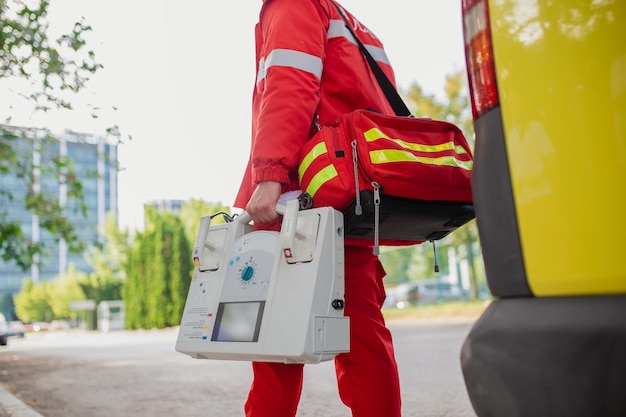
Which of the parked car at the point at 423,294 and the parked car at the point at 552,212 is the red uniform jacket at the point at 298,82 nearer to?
the parked car at the point at 552,212

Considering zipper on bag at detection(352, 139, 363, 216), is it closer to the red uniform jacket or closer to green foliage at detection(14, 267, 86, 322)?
the red uniform jacket

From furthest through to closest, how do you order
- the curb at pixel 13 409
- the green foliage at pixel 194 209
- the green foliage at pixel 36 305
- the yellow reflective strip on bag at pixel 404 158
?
the green foliage at pixel 36 305 < the green foliage at pixel 194 209 < the curb at pixel 13 409 < the yellow reflective strip on bag at pixel 404 158

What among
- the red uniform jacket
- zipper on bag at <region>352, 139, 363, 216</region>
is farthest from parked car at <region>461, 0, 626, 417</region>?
the red uniform jacket

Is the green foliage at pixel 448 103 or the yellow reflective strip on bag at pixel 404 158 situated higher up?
the green foliage at pixel 448 103

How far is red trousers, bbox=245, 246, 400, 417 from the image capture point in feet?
7.20

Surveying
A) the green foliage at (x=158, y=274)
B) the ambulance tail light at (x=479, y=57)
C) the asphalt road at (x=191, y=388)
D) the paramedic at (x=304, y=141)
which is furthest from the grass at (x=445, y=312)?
the ambulance tail light at (x=479, y=57)

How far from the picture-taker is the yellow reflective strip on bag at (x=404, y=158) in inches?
79.1

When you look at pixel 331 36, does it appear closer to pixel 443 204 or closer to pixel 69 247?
pixel 443 204

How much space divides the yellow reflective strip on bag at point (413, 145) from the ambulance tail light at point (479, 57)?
Answer: 669mm

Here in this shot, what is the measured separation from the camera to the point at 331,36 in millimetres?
2342

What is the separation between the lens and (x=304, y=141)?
2176 millimetres

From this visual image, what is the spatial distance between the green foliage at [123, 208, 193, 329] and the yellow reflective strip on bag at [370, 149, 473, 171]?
3110 cm

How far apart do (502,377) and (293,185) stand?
121 centimetres

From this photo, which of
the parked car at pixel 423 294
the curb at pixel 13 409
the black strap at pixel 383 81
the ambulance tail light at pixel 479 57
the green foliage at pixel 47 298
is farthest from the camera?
the green foliage at pixel 47 298
